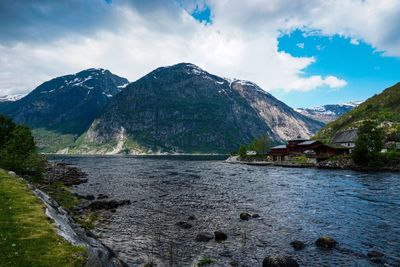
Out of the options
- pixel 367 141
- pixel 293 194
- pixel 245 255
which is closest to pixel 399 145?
pixel 367 141

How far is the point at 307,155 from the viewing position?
163 metres

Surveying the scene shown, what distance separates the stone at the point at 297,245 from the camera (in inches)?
1353

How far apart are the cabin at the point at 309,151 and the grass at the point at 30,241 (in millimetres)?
149003

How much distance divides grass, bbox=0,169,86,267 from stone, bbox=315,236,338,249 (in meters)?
26.5

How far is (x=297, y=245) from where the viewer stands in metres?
34.6

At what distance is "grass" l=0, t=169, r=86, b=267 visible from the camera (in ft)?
60.5

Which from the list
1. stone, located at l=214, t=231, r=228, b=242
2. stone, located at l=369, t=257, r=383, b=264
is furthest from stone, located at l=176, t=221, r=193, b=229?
stone, located at l=369, t=257, r=383, b=264

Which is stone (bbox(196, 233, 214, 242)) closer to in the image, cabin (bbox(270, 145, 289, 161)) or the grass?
the grass

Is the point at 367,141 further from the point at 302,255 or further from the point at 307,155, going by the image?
the point at 302,255

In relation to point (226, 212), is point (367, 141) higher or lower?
higher

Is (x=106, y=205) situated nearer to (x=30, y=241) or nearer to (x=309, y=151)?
(x=30, y=241)

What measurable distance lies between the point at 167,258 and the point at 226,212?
73.8ft

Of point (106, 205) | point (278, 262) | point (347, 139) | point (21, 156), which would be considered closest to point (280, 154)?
point (347, 139)

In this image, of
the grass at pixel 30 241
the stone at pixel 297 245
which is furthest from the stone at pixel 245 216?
the grass at pixel 30 241
